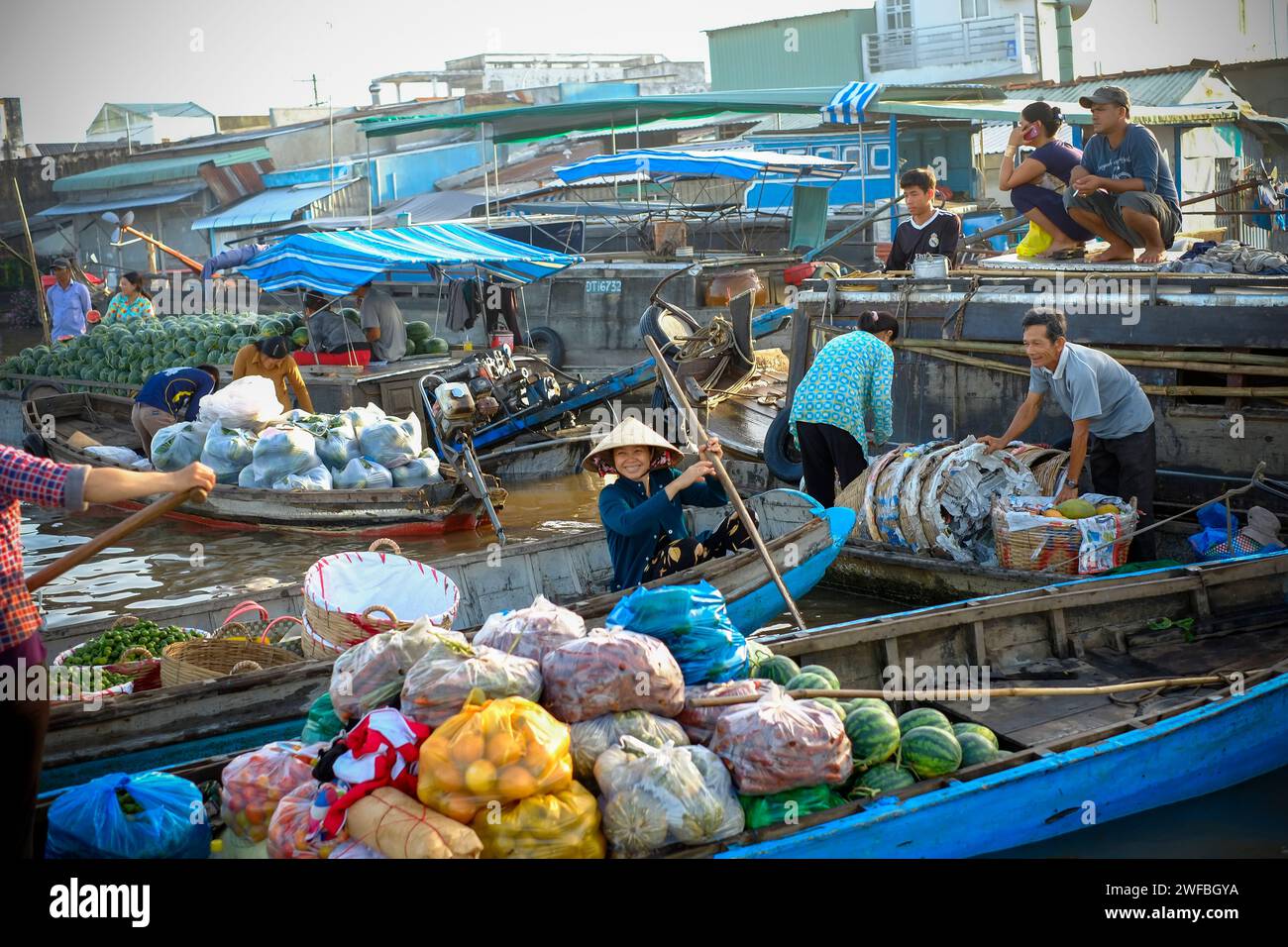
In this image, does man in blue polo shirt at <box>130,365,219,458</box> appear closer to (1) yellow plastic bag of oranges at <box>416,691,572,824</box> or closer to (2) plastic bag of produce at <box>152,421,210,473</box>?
(2) plastic bag of produce at <box>152,421,210,473</box>

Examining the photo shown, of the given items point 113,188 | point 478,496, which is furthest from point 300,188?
point 478,496

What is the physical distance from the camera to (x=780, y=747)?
3934 millimetres

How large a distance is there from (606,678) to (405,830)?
2.63ft

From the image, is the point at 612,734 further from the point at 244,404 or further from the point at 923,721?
the point at 244,404

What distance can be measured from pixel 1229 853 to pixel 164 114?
41360 mm

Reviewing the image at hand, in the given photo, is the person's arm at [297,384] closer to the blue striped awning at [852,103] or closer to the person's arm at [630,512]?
the person's arm at [630,512]

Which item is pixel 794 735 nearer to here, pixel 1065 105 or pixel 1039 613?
pixel 1039 613

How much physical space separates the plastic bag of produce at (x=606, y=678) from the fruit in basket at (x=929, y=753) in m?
0.88

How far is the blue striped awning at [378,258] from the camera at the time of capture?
12.6 metres

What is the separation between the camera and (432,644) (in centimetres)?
411

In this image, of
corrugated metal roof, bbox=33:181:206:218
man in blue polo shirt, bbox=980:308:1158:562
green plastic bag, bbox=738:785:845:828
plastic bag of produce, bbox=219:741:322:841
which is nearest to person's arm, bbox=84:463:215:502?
plastic bag of produce, bbox=219:741:322:841

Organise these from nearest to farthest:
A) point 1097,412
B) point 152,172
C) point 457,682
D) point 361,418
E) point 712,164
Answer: point 457,682
point 1097,412
point 361,418
point 712,164
point 152,172

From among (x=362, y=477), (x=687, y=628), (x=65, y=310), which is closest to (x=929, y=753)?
(x=687, y=628)

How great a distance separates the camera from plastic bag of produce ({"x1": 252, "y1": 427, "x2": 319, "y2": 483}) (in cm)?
1076
